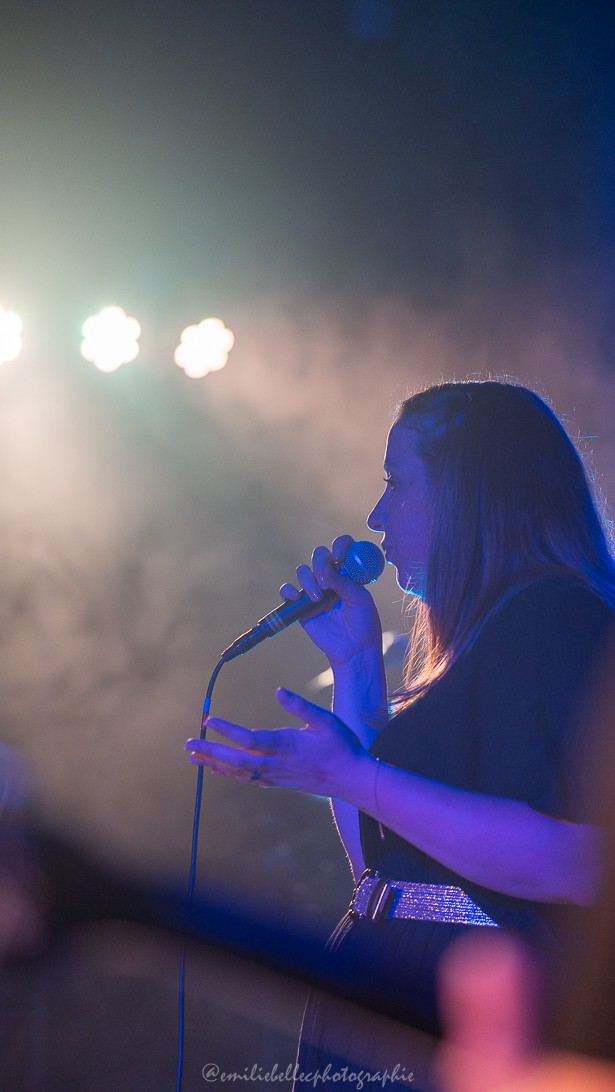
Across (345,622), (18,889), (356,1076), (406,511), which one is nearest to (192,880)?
(356,1076)

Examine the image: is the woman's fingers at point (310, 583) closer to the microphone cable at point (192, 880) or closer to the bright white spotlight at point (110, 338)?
the microphone cable at point (192, 880)

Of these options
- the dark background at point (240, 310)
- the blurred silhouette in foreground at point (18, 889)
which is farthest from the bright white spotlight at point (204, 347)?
the blurred silhouette in foreground at point (18, 889)

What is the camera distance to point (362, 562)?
1.92 m

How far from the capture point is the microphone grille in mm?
1891

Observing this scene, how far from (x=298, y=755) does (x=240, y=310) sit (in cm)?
354

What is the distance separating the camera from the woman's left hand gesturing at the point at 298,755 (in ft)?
3.86

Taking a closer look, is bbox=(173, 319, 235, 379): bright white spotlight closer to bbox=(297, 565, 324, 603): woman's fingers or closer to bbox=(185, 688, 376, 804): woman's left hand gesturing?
bbox=(297, 565, 324, 603): woman's fingers

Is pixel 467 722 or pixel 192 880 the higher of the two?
pixel 467 722

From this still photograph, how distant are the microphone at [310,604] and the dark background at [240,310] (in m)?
2.23

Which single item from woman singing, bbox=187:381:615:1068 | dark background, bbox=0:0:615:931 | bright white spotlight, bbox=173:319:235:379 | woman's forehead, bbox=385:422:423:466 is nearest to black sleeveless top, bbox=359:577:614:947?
woman singing, bbox=187:381:615:1068

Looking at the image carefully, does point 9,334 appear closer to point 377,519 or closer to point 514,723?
point 377,519

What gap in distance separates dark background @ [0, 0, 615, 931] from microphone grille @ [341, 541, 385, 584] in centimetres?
221

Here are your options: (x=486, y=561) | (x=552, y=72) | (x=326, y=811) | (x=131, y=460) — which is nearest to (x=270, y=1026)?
(x=326, y=811)

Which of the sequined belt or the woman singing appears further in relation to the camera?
the sequined belt
